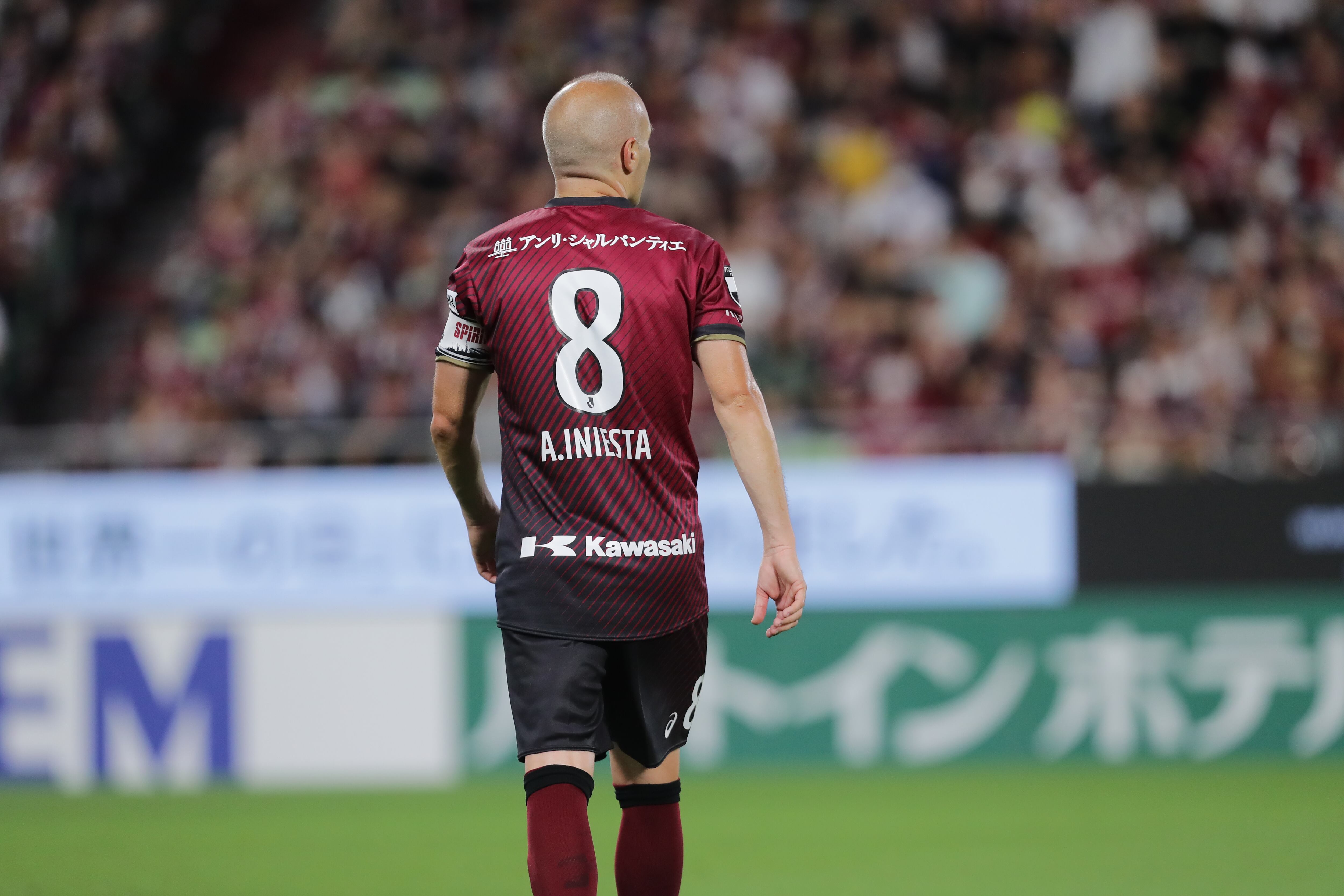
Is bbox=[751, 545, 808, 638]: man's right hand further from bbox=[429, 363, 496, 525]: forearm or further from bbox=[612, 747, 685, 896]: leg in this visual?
bbox=[429, 363, 496, 525]: forearm

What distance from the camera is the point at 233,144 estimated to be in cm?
→ 1386

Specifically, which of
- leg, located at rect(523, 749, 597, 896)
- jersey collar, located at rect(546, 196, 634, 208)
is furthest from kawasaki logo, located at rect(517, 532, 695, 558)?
jersey collar, located at rect(546, 196, 634, 208)

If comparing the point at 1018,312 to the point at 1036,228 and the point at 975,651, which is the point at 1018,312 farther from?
the point at 975,651

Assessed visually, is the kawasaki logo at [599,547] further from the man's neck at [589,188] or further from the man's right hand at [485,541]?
the man's neck at [589,188]

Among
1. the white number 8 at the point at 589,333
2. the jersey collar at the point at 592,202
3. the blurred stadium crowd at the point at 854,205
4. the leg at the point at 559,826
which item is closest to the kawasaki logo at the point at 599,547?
the white number 8 at the point at 589,333

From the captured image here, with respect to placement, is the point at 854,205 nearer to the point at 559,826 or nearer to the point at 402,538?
the point at 402,538

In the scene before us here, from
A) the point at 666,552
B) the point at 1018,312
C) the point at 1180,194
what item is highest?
the point at 1180,194

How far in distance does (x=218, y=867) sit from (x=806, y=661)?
376cm

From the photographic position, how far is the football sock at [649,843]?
151 inches

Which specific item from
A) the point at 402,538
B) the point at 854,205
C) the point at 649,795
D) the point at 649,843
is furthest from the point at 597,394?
the point at 854,205

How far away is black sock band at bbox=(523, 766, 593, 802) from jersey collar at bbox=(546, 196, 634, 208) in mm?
1221

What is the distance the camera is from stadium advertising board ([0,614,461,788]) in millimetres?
9305

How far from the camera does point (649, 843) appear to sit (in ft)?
12.6

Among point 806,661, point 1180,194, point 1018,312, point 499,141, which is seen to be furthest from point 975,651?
point 499,141
